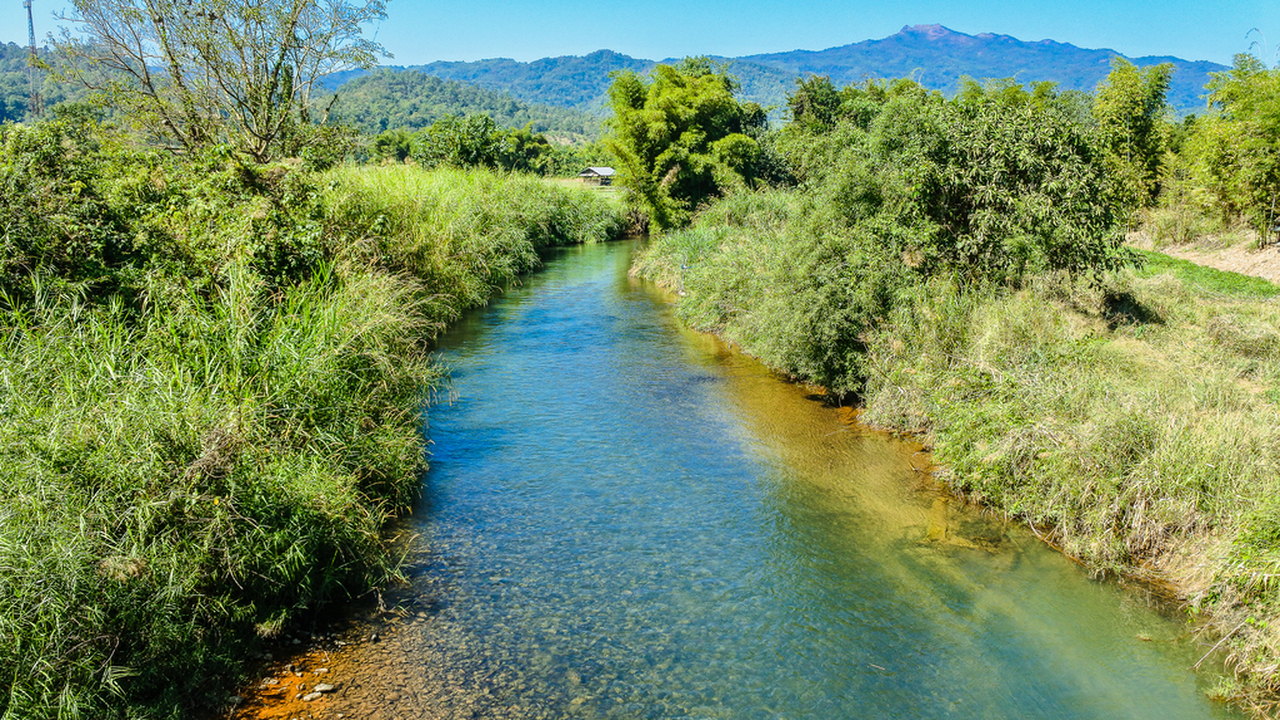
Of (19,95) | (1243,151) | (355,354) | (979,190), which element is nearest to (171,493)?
(355,354)

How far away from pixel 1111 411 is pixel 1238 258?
48.4 feet

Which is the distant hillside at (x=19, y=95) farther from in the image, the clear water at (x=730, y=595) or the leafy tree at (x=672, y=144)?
the clear water at (x=730, y=595)

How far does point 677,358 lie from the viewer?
15914 millimetres

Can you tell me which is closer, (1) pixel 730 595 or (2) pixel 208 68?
(1) pixel 730 595

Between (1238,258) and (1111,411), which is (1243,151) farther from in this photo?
(1111,411)

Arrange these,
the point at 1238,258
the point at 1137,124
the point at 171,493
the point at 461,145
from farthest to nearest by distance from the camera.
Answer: the point at 461,145 → the point at 1137,124 → the point at 1238,258 → the point at 171,493

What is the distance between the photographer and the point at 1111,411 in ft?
25.2

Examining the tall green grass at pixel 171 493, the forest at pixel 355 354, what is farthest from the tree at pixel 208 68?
the tall green grass at pixel 171 493

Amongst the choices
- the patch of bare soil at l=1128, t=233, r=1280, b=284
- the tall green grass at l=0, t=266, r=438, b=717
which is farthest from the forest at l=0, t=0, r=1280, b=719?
the patch of bare soil at l=1128, t=233, r=1280, b=284

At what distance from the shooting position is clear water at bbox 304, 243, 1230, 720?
570 centimetres

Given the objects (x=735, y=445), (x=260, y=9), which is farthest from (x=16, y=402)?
(x=260, y=9)

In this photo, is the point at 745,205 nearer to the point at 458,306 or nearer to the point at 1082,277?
the point at 458,306

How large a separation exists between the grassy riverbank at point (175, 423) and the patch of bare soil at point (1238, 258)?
18584 millimetres

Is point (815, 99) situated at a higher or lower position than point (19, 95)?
lower
